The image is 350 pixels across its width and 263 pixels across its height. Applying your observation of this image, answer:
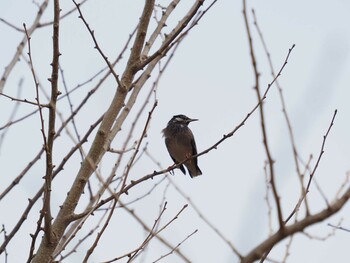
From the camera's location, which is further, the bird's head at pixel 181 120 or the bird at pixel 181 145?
the bird's head at pixel 181 120

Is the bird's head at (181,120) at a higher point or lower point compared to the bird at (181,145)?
higher

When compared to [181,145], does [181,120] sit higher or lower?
higher

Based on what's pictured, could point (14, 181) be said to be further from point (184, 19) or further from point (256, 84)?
point (256, 84)

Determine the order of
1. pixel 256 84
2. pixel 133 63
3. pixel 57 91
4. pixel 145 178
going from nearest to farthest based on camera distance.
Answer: pixel 256 84, pixel 57 91, pixel 145 178, pixel 133 63

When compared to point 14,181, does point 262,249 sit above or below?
below

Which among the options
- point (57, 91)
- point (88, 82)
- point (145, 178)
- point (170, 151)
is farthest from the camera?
point (170, 151)

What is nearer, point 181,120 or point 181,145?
point 181,145

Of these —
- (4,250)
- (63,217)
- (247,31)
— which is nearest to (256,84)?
(247,31)

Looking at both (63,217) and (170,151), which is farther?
Result: (170,151)

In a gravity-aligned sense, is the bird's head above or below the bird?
above

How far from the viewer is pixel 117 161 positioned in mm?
4441

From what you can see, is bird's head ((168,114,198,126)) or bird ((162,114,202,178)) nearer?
bird ((162,114,202,178))

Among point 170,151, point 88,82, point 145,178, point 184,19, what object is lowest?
point 145,178

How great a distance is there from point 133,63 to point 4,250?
149cm
